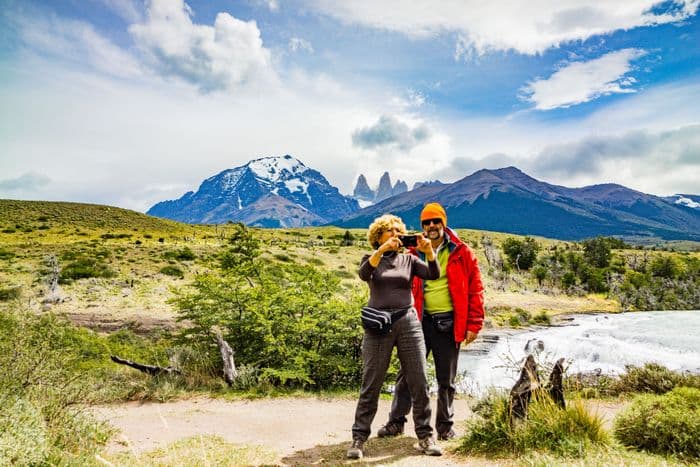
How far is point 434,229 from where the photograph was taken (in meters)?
5.12

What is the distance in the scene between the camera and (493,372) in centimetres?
1677

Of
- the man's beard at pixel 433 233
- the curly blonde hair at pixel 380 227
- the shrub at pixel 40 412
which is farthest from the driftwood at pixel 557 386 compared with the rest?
the shrub at pixel 40 412

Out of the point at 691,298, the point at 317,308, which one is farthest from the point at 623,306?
the point at 317,308

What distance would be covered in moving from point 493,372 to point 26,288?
26.7 metres

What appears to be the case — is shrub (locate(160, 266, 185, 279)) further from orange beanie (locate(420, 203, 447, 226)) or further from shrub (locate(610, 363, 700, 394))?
orange beanie (locate(420, 203, 447, 226))

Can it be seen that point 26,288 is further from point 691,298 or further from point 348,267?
point 691,298

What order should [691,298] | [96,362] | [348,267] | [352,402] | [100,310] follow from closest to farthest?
[352,402] < [96,362] < [100,310] < [691,298] < [348,267]

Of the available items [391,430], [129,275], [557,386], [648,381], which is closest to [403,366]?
[391,430]

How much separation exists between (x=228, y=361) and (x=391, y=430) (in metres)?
4.49

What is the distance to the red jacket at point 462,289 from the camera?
495cm

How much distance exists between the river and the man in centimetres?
763

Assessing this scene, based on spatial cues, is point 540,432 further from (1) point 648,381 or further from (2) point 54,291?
(2) point 54,291

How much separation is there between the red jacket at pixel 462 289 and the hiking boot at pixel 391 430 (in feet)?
4.46

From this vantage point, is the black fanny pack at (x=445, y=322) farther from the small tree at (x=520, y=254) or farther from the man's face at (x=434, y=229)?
the small tree at (x=520, y=254)
